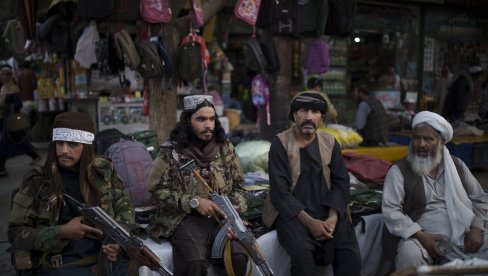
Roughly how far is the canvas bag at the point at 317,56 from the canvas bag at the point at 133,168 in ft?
11.4

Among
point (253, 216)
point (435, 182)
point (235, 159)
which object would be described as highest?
point (235, 159)

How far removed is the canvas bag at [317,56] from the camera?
6.73 metres

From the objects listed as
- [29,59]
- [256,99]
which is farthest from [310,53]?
[29,59]

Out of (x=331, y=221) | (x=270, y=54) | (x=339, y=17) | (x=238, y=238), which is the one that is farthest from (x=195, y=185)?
(x=339, y=17)

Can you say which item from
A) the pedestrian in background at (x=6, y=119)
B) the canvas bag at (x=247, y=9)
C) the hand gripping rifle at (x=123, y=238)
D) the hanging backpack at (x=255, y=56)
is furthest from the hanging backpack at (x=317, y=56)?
the hand gripping rifle at (x=123, y=238)

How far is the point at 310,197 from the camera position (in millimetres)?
3527

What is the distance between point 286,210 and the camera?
341 cm

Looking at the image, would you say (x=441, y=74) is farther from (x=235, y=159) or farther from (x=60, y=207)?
(x=60, y=207)

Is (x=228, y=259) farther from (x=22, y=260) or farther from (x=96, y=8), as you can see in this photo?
(x=96, y=8)

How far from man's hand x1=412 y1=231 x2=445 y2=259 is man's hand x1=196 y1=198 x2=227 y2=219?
137 cm

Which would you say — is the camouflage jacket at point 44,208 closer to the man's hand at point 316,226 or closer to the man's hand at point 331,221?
the man's hand at point 316,226

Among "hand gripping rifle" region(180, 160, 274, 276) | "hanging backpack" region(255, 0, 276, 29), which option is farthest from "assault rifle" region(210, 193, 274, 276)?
"hanging backpack" region(255, 0, 276, 29)

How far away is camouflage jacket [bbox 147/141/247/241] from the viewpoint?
3.26 metres

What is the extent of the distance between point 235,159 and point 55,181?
4.09ft
